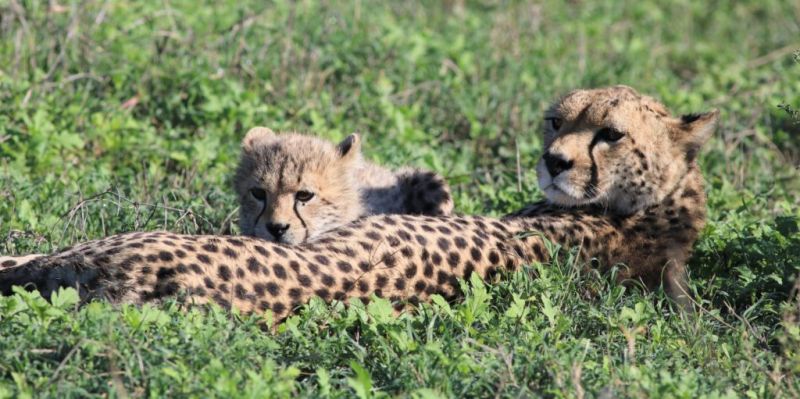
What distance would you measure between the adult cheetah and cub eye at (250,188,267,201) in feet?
2.05

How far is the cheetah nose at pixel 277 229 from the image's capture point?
4.32m

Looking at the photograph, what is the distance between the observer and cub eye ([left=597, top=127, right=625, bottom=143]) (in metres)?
4.39

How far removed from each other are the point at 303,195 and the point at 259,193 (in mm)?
169

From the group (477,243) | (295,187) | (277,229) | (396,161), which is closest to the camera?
(477,243)

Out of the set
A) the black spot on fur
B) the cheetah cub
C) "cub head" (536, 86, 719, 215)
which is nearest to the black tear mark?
"cub head" (536, 86, 719, 215)

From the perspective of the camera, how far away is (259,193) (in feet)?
14.9

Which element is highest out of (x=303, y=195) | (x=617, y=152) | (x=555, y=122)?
(x=555, y=122)

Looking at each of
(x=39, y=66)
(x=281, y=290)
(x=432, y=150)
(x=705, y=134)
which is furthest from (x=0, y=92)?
(x=705, y=134)

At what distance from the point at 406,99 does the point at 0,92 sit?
82.1 inches

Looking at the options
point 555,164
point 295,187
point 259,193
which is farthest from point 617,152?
point 259,193

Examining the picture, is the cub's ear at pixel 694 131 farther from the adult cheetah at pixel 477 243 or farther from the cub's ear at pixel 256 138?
the cub's ear at pixel 256 138

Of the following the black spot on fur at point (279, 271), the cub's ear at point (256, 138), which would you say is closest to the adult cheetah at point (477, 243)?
the black spot on fur at point (279, 271)

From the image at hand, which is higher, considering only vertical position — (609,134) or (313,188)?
(609,134)

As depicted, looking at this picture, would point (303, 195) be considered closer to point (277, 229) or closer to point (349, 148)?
point (277, 229)
